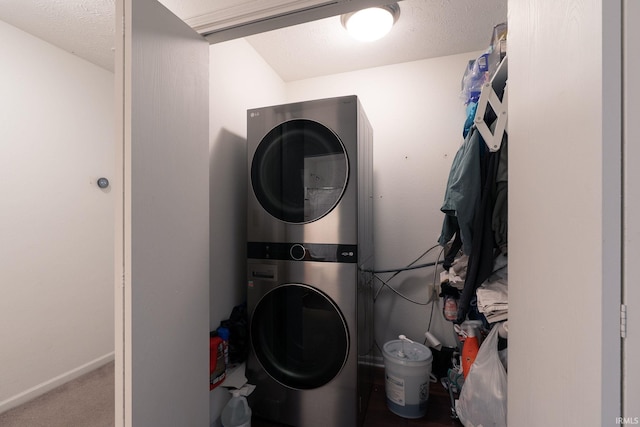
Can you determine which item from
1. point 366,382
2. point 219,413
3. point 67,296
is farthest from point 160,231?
point 67,296

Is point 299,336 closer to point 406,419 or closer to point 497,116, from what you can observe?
point 406,419

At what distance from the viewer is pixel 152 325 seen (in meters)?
0.82

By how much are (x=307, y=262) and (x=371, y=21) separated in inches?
54.5

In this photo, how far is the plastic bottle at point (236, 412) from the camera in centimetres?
134

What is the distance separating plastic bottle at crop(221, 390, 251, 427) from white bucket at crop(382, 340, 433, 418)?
0.81 meters

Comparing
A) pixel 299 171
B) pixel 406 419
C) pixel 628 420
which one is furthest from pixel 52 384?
pixel 628 420

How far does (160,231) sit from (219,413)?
1112 mm

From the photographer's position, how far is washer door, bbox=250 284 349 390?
4.38ft

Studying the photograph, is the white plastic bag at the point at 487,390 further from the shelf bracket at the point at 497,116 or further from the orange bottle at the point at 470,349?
the shelf bracket at the point at 497,116

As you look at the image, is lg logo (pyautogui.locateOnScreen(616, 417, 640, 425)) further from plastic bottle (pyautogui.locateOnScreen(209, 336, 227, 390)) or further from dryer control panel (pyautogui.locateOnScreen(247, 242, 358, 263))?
plastic bottle (pyautogui.locateOnScreen(209, 336, 227, 390))

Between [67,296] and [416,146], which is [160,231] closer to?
[67,296]

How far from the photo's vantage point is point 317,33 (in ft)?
5.34

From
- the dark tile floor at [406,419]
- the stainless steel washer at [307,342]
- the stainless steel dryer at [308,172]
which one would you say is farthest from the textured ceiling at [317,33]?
the dark tile floor at [406,419]

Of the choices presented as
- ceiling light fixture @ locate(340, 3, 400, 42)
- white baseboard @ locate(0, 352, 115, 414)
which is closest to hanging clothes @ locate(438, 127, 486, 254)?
ceiling light fixture @ locate(340, 3, 400, 42)
